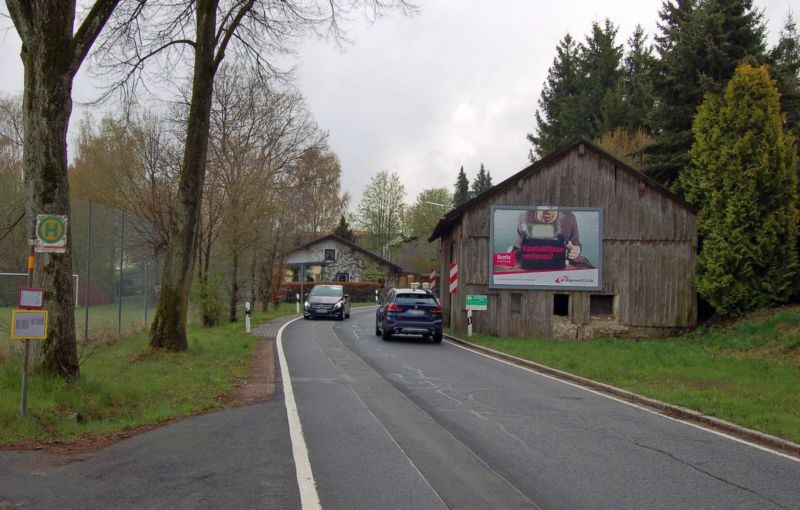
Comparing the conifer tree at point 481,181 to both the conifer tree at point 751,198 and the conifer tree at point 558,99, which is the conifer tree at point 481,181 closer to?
the conifer tree at point 558,99

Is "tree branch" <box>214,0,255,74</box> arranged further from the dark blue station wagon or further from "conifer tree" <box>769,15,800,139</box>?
"conifer tree" <box>769,15,800,139</box>

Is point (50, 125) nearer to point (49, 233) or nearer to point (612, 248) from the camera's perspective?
point (49, 233)

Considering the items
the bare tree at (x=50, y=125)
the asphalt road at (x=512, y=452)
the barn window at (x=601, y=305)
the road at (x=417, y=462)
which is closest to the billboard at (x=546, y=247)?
the barn window at (x=601, y=305)

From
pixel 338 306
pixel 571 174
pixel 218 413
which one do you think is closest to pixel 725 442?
pixel 218 413

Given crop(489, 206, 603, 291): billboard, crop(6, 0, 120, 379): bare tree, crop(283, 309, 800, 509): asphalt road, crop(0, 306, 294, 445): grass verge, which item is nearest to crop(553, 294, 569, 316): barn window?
crop(489, 206, 603, 291): billboard

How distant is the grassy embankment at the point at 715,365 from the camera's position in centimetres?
1020

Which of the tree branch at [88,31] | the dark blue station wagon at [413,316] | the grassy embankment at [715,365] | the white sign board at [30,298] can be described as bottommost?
the grassy embankment at [715,365]

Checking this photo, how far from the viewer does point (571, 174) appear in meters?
24.4

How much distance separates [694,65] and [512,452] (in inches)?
939

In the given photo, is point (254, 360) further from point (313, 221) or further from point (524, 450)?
point (313, 221)

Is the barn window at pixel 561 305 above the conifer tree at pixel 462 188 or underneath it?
underneath

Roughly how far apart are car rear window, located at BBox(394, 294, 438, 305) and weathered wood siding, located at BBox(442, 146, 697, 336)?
2.69 m

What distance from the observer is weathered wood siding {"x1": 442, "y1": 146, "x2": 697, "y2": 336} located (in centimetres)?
2414

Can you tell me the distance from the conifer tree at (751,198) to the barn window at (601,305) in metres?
3.52
